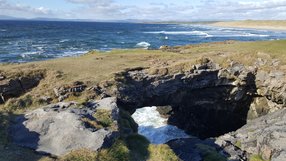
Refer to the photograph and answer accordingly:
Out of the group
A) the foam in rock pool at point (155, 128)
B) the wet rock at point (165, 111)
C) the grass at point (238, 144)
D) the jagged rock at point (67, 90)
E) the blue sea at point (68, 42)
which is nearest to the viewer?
the jagged rock at point (67, 90)

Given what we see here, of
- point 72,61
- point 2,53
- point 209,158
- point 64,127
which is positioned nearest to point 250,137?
point 209,158

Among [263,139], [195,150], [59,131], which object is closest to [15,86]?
[59,131]

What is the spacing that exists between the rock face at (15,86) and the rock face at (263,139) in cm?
1664

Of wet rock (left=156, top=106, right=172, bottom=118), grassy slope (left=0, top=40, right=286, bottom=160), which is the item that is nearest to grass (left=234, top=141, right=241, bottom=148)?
grassy slope (left=0, top=40, right=286, bottom=160)

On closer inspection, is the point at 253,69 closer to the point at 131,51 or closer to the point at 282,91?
the point at 282,91

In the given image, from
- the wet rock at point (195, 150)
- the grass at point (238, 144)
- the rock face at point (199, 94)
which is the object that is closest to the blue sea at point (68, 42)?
the rock face at point (199, 94)

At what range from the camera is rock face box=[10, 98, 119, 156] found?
22.2m

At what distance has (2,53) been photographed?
74438mm

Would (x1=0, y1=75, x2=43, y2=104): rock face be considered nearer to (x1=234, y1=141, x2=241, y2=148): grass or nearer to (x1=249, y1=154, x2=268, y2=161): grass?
(x1=234, y1=141, x2=241, y2=148): grass

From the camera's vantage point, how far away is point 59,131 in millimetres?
23328

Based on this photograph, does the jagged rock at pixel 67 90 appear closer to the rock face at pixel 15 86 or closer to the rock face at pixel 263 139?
the rock face at pixel 15 86

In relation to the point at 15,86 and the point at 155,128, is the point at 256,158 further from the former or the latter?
the point at 15,86

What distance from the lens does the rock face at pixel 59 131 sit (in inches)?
873

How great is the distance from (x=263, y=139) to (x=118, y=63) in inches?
643
